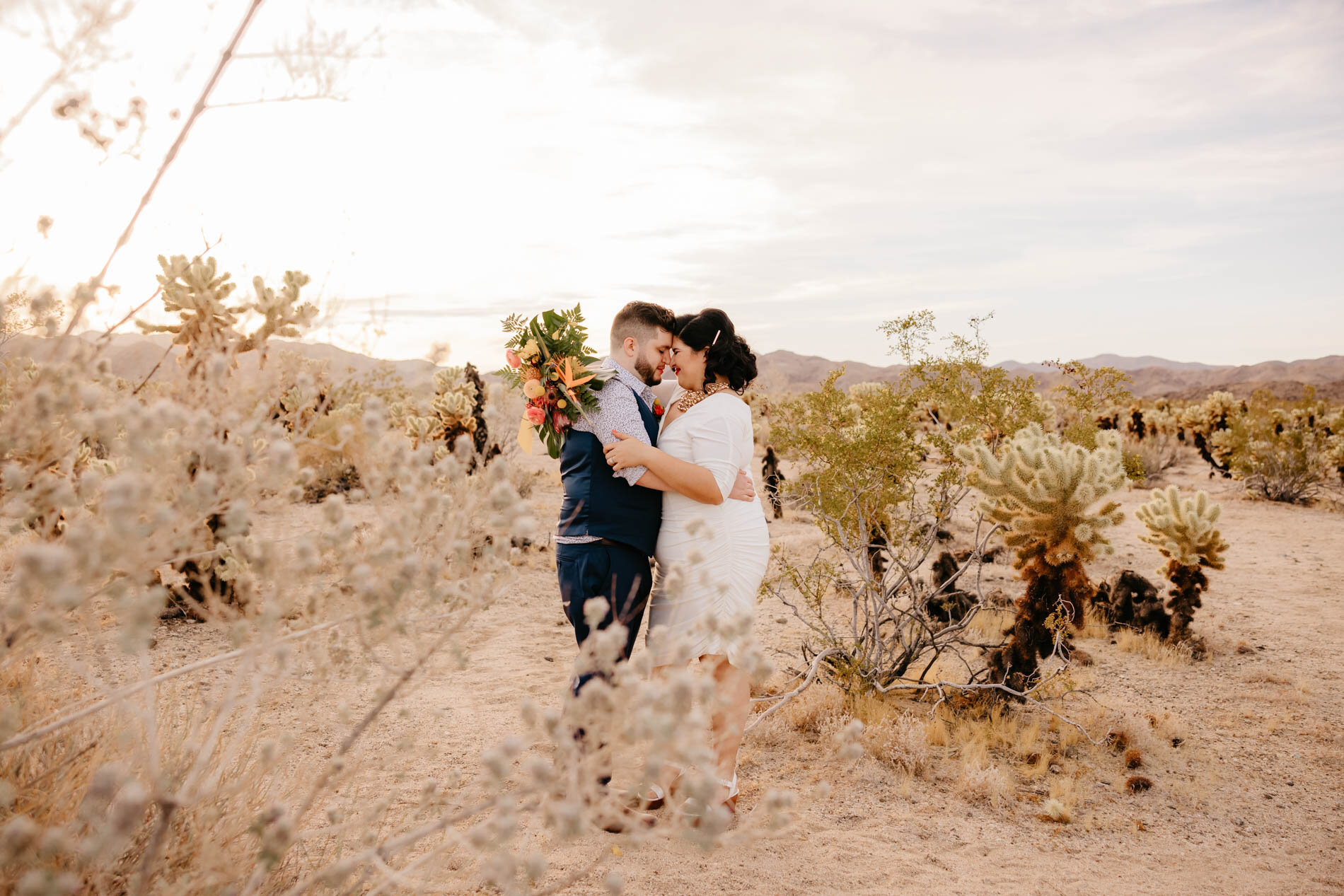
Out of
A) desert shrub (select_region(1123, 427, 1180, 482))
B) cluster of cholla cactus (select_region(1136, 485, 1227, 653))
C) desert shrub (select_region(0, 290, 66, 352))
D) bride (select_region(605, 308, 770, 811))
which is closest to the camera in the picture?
desert shrub (select_region(0, 290, 66, 352))

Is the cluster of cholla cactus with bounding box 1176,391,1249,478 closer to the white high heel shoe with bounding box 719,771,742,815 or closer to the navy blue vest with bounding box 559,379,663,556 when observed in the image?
the white high heel shoe with bounding box 719,771,742,815

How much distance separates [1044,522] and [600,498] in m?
3.30

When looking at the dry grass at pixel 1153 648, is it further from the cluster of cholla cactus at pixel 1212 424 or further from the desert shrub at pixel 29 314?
the cluster of cholla cactus at pixel 1212 424

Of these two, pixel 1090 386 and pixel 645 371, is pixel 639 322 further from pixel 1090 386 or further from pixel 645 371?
pixel 1090 386

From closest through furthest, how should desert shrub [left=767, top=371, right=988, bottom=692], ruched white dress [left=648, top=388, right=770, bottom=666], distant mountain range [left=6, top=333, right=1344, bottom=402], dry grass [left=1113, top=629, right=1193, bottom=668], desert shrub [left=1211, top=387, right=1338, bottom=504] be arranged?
ruched white dress [left=648, top=388, right=770, bottom=666] → desert shrub [left=767, top=371, right=988, bottom=692] → dry grass [left=1113, top=629, right=1193, bottom=668] → desert shrub [left=1211, top=387, right=1338, bottom=504] → distant mountain range [left=6, top=333, right=1344, bottom=402]

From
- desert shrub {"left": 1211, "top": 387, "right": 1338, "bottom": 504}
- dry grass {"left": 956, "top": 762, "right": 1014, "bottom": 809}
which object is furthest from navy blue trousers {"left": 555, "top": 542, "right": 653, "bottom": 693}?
desert shrub {"left": 1211, "top": 387, "right": 1338, "bottom": 504}

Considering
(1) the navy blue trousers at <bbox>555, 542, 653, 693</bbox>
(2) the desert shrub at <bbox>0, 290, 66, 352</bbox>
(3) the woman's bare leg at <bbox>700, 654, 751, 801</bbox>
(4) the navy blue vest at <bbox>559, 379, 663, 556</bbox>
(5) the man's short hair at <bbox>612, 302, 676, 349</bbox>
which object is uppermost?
(5) the man's short hair at <bbox>612, 302, 676, 349</bbox>

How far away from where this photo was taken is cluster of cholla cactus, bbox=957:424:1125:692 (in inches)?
197

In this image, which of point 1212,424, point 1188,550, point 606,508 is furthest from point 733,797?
point 1212,424

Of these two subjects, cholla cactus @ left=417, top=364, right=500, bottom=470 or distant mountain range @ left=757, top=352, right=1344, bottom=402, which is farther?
distant mountain range @ left=757, top=352, right=1344, bottom=402

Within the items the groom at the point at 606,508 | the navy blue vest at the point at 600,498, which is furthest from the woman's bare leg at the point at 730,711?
the navy blue vest at the point at 600,498

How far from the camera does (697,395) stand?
364 cm

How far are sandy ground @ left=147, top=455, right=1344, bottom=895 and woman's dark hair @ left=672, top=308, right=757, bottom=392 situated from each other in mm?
1900

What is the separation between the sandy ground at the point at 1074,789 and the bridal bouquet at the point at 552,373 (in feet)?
4.05
